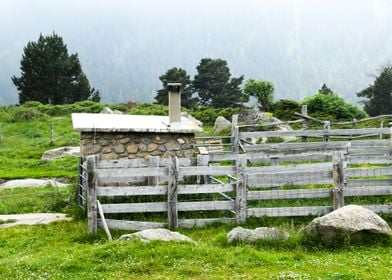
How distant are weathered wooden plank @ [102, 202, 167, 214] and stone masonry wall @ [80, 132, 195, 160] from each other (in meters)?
2.99

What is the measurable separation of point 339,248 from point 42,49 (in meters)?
62.3

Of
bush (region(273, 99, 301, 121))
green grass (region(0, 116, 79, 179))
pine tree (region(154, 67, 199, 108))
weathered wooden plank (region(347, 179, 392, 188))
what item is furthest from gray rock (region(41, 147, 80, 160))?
pine tree (region(154, 67, 199, 108))

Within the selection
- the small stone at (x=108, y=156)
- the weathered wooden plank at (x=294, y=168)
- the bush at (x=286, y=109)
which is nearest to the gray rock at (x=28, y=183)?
the small stone at (x=108, y=156)

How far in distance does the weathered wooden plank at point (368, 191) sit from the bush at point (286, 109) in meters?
26.9

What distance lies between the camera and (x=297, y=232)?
10.9m

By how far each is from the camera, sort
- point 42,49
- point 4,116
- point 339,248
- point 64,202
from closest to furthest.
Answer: point 339,248 → point 64,202 → point 4,116 → point 42,49

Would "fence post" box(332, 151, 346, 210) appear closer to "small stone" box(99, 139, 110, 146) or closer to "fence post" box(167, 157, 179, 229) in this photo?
"fence post" box(167, 157, 179, 229)

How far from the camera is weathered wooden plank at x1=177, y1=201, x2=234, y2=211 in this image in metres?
12.5

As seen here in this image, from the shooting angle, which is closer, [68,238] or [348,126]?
[68,238]

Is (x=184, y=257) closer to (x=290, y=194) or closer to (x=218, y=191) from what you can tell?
(x=218, y=191)

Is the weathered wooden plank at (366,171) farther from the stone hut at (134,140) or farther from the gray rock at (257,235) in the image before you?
the stone hut at (134,140)

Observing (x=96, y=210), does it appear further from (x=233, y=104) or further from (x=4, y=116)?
(x=233, y=104)

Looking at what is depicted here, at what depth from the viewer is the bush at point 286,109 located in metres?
40.5

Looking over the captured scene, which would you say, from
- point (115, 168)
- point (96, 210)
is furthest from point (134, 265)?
point (115, 168)
